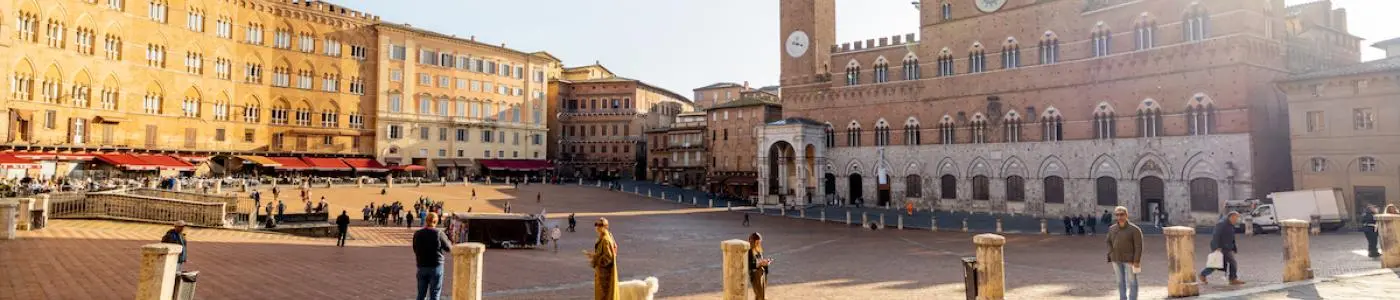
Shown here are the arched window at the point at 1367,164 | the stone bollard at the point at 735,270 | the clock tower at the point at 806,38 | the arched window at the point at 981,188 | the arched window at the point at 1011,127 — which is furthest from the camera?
the clock tower at the point at 806,38

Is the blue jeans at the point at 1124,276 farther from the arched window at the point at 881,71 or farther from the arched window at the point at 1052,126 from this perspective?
the arched window at the point at 881,71

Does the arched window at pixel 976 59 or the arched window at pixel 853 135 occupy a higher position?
the arched window at pixel 976 59

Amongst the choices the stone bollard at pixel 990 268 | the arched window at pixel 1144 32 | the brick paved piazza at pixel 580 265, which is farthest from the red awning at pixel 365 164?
the stone bollard at pixel 990 268

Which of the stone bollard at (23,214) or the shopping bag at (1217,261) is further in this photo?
the stone bollard at (23,214)

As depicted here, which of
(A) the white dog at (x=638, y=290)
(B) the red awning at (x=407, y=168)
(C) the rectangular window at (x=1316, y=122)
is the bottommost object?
(A) the white dog at (x=638, y=290)

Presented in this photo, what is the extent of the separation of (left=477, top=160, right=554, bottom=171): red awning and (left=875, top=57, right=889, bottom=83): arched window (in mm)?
31920

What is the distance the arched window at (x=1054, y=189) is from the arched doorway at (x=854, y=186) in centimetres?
1280

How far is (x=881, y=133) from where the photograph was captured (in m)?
47.9

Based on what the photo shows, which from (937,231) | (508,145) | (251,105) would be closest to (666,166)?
(508,145)

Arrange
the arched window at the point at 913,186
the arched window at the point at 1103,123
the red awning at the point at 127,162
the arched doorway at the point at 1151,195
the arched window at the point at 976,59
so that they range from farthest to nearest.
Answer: the arched window at the point at 913,186
the arched window at the point at 976,59
the red awning at the point at 127,162
the arched window at the point at 1103,123
the arched doorway at the point at 1151,195

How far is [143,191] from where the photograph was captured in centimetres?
2752

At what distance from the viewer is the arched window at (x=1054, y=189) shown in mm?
39156

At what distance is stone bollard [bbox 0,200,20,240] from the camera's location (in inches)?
651

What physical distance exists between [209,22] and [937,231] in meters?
47.2
